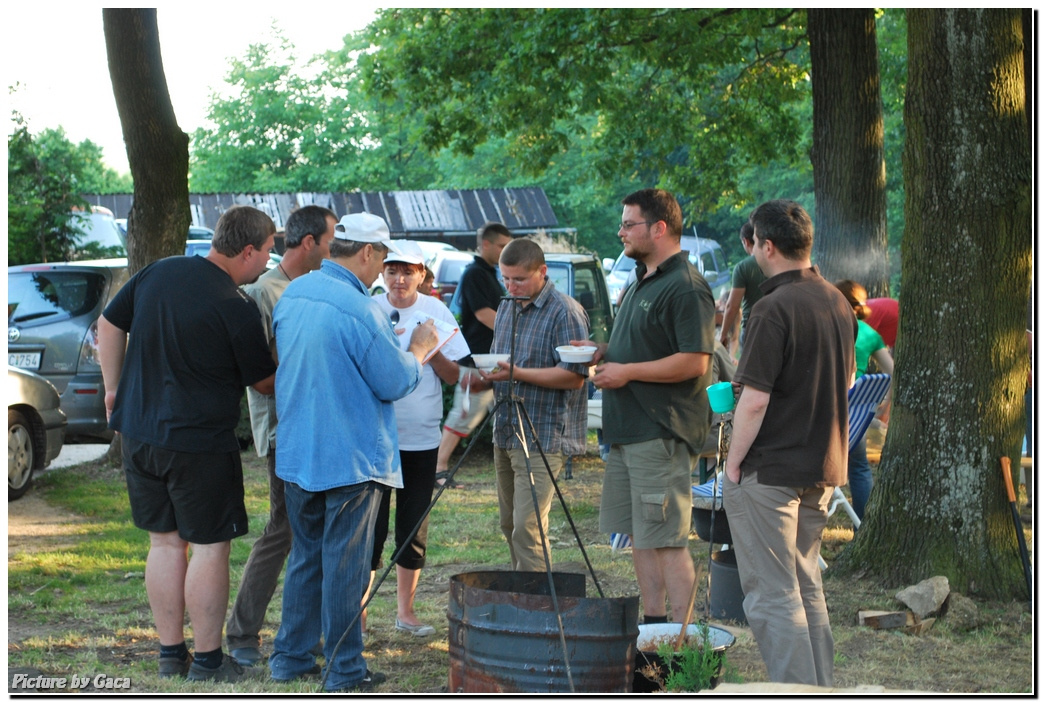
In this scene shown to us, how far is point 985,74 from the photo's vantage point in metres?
5.59

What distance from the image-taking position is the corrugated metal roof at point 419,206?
3406cm

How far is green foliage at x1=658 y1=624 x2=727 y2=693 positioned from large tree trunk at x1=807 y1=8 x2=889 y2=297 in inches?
274

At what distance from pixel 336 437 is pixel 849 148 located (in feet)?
25.6

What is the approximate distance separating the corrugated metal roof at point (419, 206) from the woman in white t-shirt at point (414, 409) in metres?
29.0

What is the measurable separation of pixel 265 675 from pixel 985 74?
4568 mm

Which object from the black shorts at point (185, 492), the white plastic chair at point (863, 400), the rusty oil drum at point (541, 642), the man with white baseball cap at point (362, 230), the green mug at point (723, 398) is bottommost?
the rusty oil drum at point (541, 642)

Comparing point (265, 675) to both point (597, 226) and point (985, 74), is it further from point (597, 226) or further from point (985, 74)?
point (597, 226)

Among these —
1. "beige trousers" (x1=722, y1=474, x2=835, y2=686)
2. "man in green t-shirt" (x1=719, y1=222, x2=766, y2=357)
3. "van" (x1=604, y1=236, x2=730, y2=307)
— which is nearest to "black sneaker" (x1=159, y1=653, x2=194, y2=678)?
"beige trousers" (x1=722, y1=474, x2=835, y2=686)

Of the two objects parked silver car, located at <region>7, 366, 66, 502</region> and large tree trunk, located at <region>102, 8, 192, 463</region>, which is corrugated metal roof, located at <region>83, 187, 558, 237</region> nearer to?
large tree trunk, located at <region>102, 8, 192, 463</region>

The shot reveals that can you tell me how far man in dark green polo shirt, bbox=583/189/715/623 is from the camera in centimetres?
453

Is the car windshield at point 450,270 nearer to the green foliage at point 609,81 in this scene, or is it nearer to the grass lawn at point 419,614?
the green foliage at point 609,81

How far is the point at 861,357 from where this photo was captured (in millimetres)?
6727

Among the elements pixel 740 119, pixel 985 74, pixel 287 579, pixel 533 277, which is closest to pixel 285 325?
pixel 287 579

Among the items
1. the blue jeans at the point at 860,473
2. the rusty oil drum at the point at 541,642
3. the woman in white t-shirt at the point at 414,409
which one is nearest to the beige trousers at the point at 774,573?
the rusty oil drum at the point at 541,642
